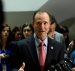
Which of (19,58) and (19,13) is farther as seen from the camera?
(19,13)

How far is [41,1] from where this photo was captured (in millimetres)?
5215

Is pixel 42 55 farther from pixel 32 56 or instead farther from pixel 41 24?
pixel 41 24

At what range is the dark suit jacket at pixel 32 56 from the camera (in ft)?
4.96

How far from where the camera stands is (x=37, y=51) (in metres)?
1.56

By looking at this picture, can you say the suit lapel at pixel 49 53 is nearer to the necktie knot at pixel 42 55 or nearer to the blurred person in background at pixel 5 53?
the necktie knot at pixel 42 55

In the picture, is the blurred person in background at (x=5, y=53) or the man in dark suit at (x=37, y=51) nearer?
the man in dark suit at (x=37, y=51)

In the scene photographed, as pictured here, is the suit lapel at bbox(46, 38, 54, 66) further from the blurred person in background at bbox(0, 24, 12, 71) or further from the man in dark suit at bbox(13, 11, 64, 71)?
the blurred person in background at bbox(0, 24, 12, 71)

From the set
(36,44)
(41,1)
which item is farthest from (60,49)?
(41,1)

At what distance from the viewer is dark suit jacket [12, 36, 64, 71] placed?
1511mm

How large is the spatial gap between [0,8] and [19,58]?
3.10 feet

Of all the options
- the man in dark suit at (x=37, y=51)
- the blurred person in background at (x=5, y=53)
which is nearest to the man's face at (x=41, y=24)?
the man in dark suit at (x=37, y=51)

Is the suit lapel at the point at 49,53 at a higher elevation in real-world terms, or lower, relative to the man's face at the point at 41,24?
lower

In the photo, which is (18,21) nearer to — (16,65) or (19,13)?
(19,13)

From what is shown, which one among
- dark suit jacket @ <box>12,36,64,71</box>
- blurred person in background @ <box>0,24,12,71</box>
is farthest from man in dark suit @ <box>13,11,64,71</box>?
blurred person in background @ <box>0,24,12,71</box>
